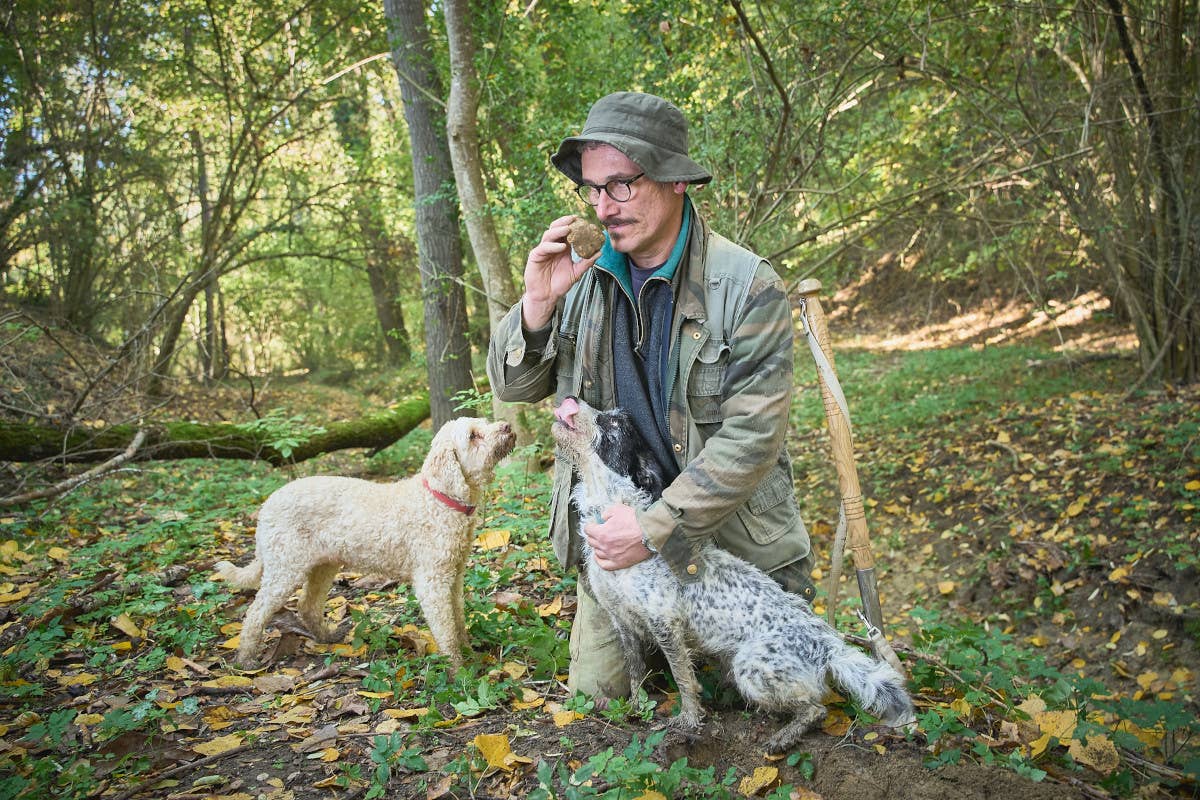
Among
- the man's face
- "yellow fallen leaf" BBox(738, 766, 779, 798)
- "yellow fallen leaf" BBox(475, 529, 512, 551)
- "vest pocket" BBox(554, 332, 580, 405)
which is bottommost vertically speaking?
"yellow fallen leaf" BBox(738, 766, 779, 798)

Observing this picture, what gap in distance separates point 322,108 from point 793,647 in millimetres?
12463

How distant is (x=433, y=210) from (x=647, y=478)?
6.39m

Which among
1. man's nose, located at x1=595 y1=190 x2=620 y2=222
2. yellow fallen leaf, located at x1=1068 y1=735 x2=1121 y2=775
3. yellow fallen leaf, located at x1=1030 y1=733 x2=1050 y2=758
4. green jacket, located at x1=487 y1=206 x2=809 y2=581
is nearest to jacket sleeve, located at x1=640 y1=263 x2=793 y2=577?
green jacket, located at x1=487 y1=206 x2=809 y2=581

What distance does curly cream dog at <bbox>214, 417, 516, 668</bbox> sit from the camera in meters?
3.80

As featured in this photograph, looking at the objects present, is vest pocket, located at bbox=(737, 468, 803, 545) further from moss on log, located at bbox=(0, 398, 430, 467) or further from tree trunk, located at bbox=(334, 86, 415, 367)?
tree trunk, located at bbox=(334, 86, 415, 367)

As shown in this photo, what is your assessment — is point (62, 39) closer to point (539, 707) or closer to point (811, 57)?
point (811, 57)

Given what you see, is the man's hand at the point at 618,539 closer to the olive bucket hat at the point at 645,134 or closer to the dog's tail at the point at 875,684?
the dog's tail at the point at 875,684

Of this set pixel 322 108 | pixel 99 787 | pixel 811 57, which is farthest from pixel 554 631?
pixel 322 108

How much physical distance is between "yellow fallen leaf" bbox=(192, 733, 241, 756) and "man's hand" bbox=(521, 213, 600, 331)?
2258 millimetres

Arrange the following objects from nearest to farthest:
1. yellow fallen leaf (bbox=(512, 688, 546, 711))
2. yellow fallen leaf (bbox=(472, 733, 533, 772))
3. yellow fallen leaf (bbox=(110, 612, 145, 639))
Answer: yellow fallen leaf (bbox=(472, 733, 533, 772)), yellow fallen leaf (bbox=(512, 688, 546, 711)), yellow fallen leaf (bbox=(110, 612, 145, 639))

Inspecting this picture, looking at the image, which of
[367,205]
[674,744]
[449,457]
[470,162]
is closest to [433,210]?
[470,162]

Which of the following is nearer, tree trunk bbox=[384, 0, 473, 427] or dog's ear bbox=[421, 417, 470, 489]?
dog's ear bbox=[421, 417, 470, 489]

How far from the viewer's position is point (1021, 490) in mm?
7699

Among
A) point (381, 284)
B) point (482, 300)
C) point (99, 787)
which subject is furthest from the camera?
point (381, 284)
